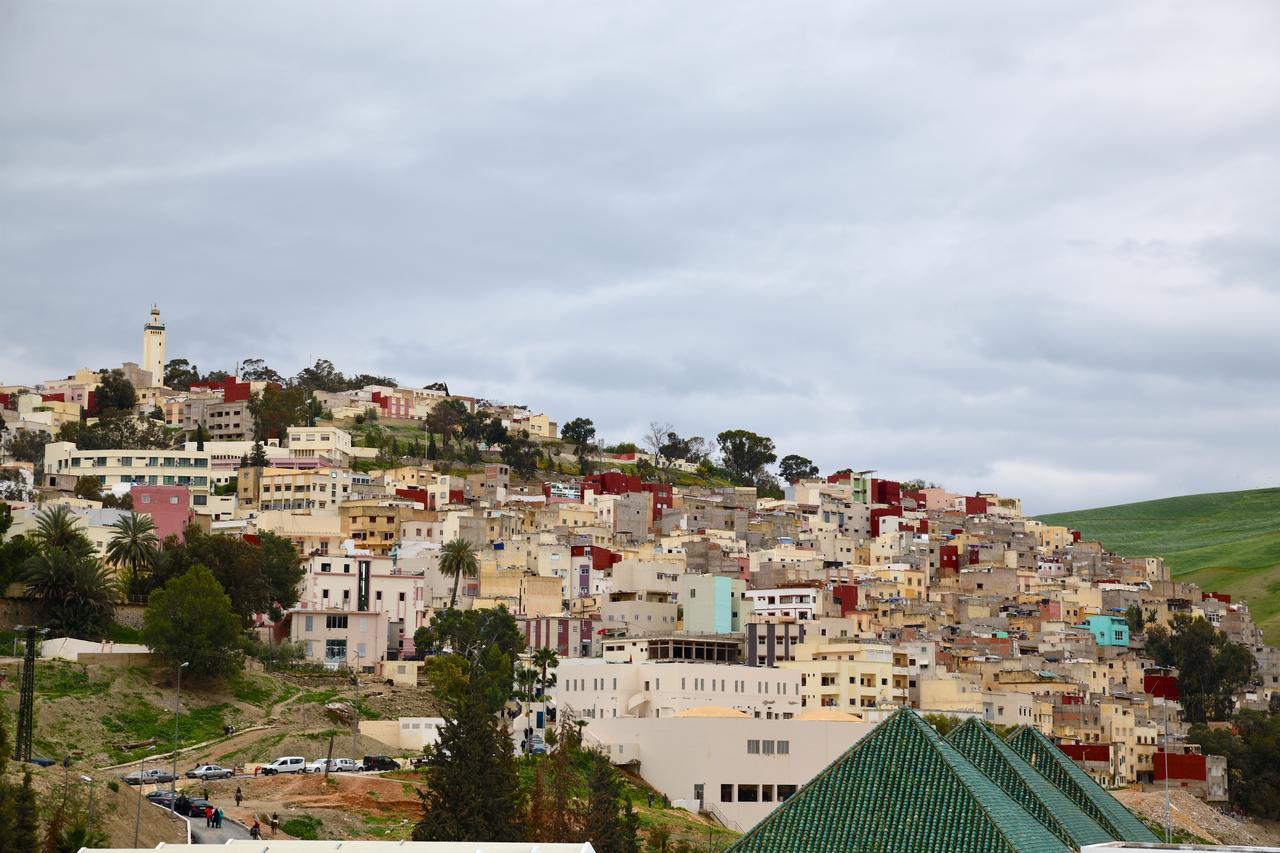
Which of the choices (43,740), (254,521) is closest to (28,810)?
(43,740)

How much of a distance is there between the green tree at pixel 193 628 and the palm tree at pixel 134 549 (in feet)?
36.7

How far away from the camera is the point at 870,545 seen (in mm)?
132750

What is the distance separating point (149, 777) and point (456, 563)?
1582 inches

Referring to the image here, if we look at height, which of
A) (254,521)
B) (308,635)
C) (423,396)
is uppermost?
(423,396)

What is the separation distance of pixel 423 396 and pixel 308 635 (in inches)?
3093

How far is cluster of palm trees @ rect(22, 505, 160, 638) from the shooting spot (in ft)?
243

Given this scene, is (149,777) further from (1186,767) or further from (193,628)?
(1186,767)

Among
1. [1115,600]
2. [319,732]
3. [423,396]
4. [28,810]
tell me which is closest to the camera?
[28,810]

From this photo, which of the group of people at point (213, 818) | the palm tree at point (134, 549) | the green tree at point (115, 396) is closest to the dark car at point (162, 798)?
the group of people at point (213, 818)

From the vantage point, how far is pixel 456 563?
319ft

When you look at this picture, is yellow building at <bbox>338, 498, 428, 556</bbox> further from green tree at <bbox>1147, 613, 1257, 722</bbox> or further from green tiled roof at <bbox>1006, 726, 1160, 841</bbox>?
green tiled roof at <bbox>1006, 726, 1160, 841</bbox>

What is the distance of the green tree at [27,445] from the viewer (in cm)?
12962

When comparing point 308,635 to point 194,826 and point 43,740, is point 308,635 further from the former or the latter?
point 194,826

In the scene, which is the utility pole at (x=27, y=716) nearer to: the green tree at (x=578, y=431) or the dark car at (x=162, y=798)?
the dark car at (x=162, y=798)
